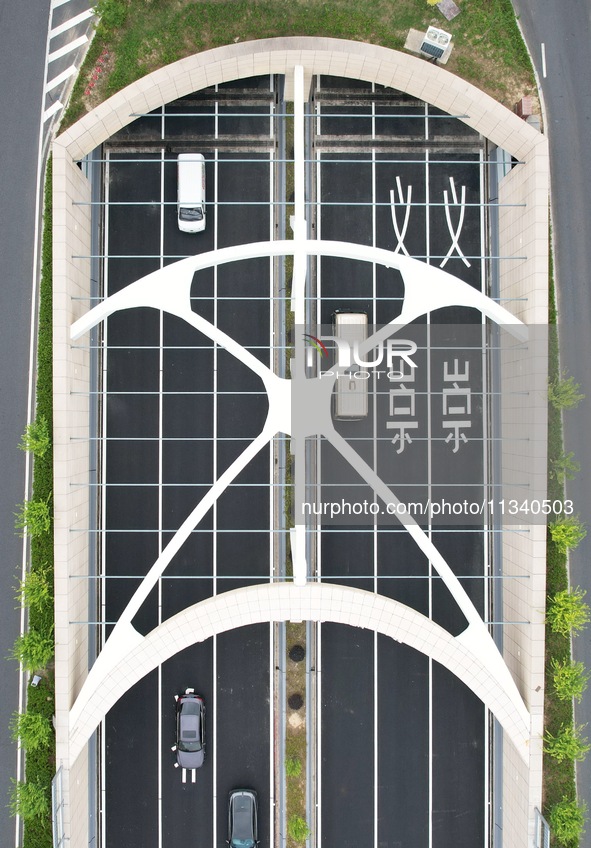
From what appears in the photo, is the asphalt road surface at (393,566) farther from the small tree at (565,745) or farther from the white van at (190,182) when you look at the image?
the white van at (190,182)

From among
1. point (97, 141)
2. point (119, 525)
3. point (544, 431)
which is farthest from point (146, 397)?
point (544, 431)

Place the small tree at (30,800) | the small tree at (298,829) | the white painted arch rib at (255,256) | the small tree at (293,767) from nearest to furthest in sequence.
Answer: the white painted arch rib at (255,256) < the small tree at (30,800) < the small tree at (298,829) < the small tree at (293,767)

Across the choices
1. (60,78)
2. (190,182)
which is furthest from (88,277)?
(60,78)

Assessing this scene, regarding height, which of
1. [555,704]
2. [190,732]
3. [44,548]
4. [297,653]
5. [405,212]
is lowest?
[190,732]

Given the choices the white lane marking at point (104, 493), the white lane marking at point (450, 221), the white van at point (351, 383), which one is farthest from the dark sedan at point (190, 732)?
the white lane marking at point (450, 221)

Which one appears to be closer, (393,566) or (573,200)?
(393,566)

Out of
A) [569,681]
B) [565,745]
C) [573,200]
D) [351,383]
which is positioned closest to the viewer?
[565,745]

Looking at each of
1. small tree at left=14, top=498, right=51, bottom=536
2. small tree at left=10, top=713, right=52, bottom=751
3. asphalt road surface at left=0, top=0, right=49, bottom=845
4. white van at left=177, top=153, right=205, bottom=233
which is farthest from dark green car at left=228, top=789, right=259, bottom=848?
white van at left=177, top=153, right=205, bottom=233

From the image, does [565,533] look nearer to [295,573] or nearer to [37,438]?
[295,573]
